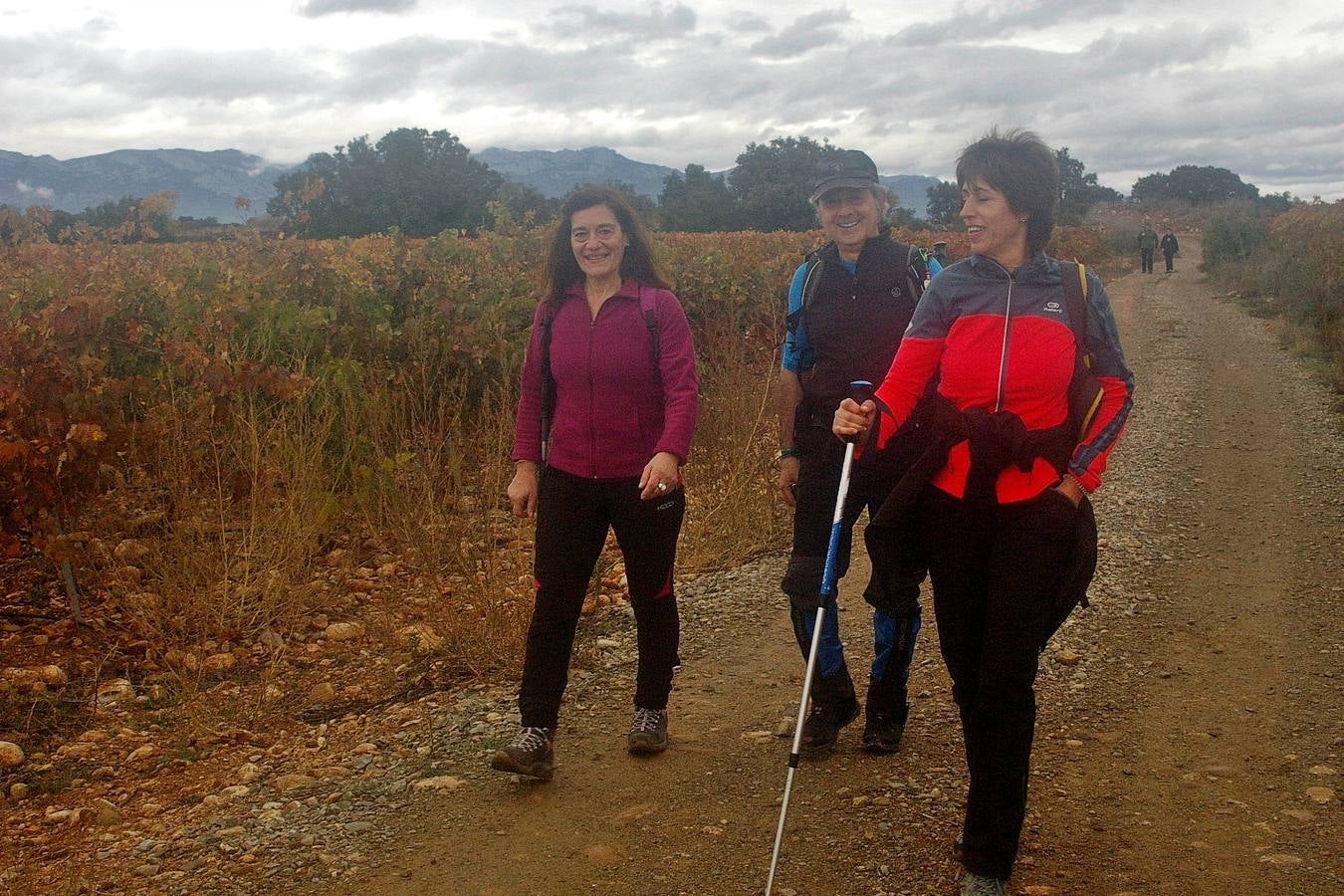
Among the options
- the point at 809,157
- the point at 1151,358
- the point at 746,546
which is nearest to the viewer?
the point at 746,546

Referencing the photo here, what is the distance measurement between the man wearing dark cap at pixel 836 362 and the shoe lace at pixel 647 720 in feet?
1.82

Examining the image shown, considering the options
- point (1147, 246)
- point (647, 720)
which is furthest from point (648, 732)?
point (1147, 246)

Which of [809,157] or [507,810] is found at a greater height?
[809,157]

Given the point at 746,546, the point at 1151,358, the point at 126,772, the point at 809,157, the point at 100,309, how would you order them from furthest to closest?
1. the point at 809,157
2. the point at 1151,358
3. the point at 746,546
4. the point at 100,309
5. the point at 126,772

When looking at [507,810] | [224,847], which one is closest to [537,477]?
[507,810]

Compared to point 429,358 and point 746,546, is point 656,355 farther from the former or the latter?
point 429,358

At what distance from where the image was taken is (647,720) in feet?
13.9

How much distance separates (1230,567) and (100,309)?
656 cm

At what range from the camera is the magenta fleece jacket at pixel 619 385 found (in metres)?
3.84

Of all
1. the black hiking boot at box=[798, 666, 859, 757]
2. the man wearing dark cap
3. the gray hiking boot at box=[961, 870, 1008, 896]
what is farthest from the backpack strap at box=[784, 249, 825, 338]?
the gray hiking boot at box=[961, 870, 1008, 896]

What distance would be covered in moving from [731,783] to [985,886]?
1.12 m

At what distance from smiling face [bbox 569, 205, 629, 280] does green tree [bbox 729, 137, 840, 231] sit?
1578 inches

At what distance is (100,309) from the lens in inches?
235

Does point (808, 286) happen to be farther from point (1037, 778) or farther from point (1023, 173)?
point (1037, 778)
